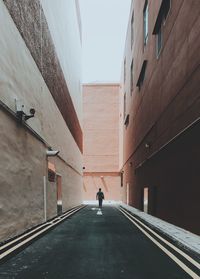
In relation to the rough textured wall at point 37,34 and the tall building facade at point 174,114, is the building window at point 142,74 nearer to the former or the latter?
the tall building facade at point 174,114

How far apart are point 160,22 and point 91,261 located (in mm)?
13958

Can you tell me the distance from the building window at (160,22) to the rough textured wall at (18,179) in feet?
27.5

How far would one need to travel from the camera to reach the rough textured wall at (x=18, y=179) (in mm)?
8953

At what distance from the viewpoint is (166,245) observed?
28.4 ft

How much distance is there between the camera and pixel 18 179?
34.0 feet

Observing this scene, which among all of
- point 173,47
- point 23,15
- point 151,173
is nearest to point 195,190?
point 173,47

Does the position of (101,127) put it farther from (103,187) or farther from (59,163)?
(59,163)

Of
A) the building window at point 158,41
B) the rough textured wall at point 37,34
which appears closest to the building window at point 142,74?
the building window at point 158,41

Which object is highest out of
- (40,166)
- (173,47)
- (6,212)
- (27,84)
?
(173,47)

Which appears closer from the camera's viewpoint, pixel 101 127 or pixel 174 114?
pixel 174 114

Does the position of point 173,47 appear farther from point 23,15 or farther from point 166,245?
point 166,245

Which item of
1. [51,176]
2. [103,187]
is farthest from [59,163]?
[103,187]

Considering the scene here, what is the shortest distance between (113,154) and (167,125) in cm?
3933

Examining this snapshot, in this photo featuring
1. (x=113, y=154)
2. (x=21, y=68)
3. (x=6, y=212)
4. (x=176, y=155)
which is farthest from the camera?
(x=113, y=154)
